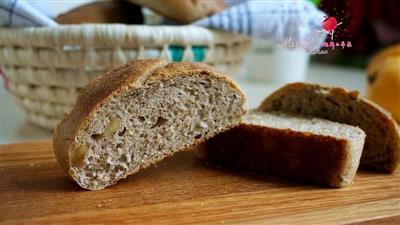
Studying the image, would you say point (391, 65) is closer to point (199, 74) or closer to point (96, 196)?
point (199, 74)

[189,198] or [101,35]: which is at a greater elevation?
[101,35]

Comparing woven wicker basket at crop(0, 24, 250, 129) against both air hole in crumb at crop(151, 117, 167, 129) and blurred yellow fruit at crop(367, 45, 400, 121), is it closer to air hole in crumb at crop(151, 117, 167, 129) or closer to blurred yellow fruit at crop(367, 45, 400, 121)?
air hole in crumb at crop(151, 117, 167, 129)

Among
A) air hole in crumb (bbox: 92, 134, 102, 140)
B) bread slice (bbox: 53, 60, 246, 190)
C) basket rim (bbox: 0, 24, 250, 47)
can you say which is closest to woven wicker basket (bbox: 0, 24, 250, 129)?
basket rim (bbox: 0, 24, 250, 47)

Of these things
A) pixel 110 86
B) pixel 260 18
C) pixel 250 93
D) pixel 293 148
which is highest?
pixel 260 18

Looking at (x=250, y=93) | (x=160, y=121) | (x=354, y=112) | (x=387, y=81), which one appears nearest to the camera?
(x=160, y=121)

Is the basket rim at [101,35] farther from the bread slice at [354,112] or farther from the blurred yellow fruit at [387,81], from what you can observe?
the blurred yellow fruit at [387,81]

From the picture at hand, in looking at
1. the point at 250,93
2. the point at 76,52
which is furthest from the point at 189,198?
the point at 250,93

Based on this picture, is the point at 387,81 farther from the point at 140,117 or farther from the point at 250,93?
the point at 140,117
